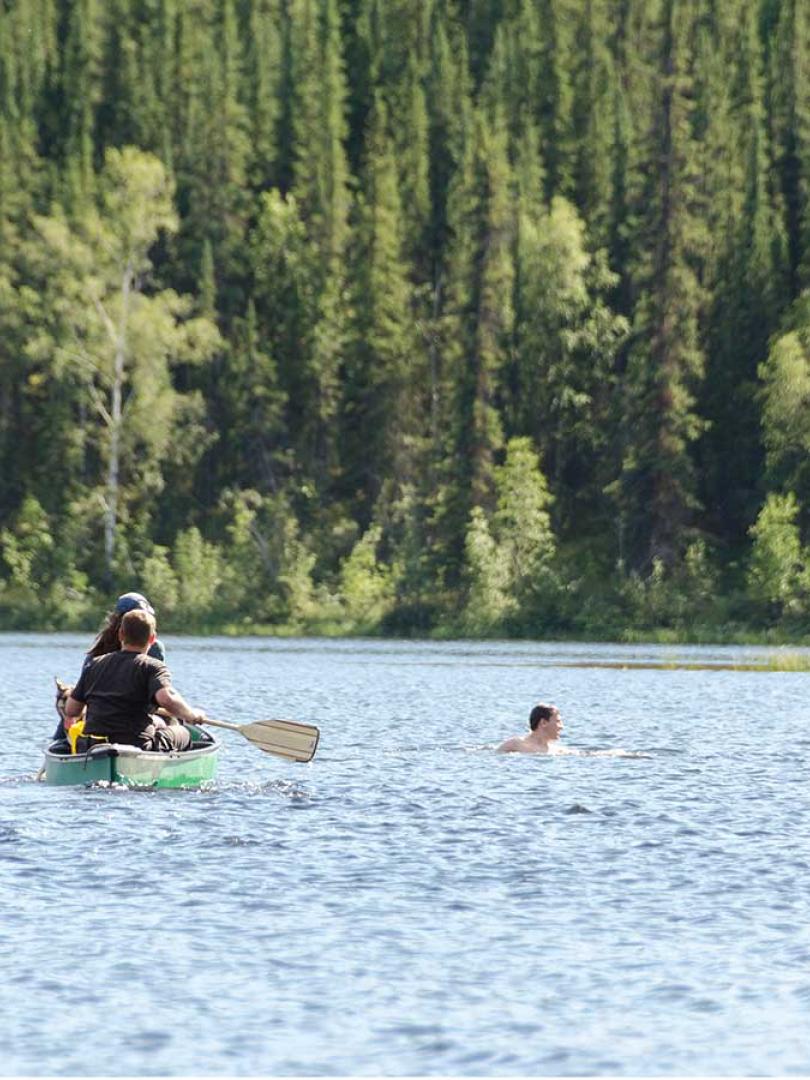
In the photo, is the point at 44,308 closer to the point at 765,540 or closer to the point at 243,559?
the point at 243,559

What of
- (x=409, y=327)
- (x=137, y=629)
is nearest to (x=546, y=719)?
(x=137, y=629)

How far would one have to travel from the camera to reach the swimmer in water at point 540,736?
96.8ft

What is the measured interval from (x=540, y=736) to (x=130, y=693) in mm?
8340

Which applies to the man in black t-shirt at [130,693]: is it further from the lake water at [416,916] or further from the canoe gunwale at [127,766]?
the lake water at [416,916]

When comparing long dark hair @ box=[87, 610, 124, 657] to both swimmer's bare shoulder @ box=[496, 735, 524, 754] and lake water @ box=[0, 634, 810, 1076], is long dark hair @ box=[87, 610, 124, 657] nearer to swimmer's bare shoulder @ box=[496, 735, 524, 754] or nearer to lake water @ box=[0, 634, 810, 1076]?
lake water @ box=[0, 634, 810, 1076]

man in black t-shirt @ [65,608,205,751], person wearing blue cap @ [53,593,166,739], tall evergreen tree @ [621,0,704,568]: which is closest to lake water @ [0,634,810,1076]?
man in black t-shirt @ [65,608,205,751]

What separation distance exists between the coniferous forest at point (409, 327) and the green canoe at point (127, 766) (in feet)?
174

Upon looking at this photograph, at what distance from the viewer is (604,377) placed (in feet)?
314

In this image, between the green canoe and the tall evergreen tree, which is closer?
the green canoe

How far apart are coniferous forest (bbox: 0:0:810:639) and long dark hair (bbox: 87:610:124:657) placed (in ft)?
178

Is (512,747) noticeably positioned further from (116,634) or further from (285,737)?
(116,634)

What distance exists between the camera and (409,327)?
9944cm

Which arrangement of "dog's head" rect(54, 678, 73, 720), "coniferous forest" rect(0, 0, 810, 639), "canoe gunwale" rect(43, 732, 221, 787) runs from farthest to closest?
"coniferous forest" rect(0, 0, 810, 639)
"dog's head" rect(54, 678, 73, 720)
"canoe gunwale" rect(43, 732, 221, 787)

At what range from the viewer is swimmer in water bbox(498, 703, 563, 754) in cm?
2950
